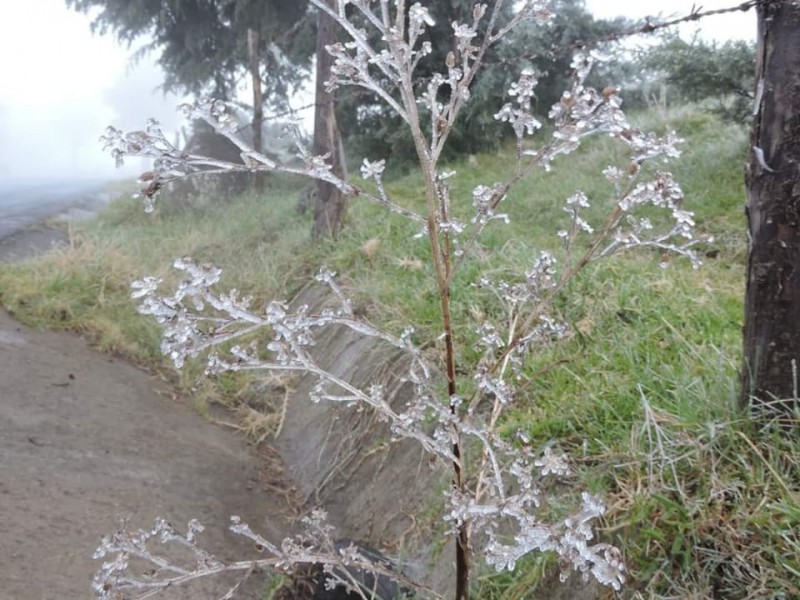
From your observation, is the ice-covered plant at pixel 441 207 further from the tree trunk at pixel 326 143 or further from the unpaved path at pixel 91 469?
the tree trunk at pixel 326 143

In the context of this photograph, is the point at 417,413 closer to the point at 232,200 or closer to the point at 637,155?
the point at 637,155

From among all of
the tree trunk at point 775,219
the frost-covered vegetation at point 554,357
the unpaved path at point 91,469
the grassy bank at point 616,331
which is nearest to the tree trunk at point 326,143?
the grassy bank at point 616,331

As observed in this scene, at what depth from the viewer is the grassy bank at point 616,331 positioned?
1423mm

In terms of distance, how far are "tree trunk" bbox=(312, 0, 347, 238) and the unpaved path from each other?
1861 millimetres

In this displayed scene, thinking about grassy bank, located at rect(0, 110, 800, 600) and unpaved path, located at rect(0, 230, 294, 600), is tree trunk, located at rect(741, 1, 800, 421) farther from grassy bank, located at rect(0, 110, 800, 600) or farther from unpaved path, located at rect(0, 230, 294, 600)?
unpaved path, located at rect(0, 230, 294, 600)

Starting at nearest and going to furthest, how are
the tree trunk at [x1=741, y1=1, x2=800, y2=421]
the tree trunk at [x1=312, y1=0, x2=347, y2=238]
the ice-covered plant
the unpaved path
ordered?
the ice-covered plant < the tree trunk at [x1=741, y1=1, x2=800, y2=421] < the unpaved path < the tree trunk at [x1=312, y1=0, x2=347, y2=238]

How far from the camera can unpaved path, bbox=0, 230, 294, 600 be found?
222cm

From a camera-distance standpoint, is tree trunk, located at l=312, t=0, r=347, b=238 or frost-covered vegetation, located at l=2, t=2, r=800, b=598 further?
tree trunk, located at l=312, t=0, r=347, b=238

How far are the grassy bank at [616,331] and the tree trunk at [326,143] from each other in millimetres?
152

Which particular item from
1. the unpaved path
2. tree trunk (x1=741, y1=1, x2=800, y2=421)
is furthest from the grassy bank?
the unpaved path

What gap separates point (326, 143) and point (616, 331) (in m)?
3.61

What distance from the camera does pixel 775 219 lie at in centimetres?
139

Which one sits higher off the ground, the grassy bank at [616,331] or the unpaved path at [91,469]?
the grassy bank at [616,331]

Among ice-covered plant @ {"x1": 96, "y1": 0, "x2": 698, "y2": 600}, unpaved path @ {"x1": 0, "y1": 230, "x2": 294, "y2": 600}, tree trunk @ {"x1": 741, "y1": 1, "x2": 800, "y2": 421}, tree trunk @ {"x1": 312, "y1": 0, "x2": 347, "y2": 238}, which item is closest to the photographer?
ice-covered plant @ {"x1": 96, "y1": 0, "x2": 698, "y2": 600}
